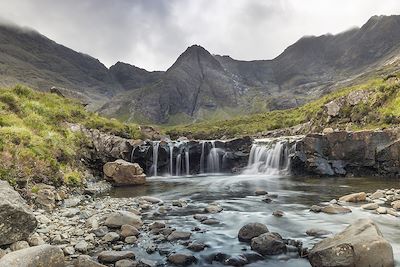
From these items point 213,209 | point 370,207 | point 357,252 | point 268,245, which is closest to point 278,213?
point 213,209

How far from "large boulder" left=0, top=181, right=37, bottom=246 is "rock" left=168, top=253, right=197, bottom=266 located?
18.9 ft

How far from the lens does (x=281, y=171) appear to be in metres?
46.9

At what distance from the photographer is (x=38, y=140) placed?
97.0ft

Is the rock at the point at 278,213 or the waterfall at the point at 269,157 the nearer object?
the rock at the point at 278,213

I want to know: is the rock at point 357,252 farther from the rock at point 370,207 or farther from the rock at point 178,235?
the rock at point 370,207

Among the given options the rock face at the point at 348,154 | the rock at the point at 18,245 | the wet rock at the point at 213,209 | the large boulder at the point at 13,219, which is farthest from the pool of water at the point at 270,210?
the large boulder at the point at 13,219

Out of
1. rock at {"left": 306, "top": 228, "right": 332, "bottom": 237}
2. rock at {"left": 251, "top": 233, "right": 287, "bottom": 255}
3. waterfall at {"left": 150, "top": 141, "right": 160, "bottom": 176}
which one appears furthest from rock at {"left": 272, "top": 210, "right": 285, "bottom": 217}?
waterfall at {"left": 150, "top": 141, "right": 160, "bottom": 176}

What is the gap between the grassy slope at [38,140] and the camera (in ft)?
78.3

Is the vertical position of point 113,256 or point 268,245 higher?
point 268,245

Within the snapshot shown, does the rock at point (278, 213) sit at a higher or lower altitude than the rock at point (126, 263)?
higher

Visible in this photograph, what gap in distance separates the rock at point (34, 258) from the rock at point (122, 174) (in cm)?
2385

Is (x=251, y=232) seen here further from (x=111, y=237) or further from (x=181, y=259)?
(x=111, y=237)

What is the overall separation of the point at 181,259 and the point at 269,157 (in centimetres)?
3776

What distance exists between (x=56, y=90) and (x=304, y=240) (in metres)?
54.0
